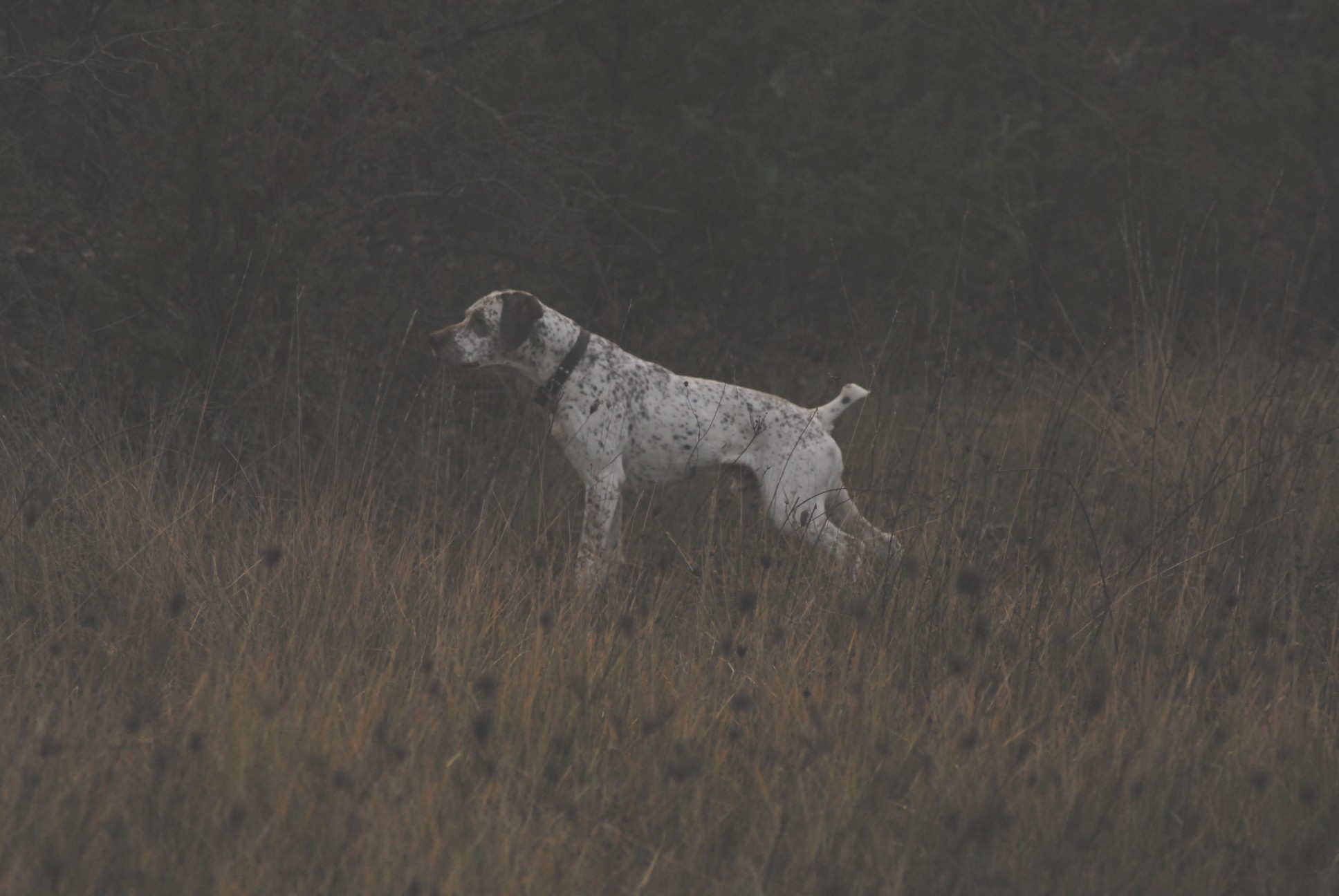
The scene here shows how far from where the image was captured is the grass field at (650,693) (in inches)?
97.6

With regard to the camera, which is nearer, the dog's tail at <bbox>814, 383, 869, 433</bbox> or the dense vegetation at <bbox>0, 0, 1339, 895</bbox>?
the dense vegetation at <bbox>0, 0, 1339, 895</bbox>

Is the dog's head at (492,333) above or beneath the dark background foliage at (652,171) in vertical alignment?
beneath

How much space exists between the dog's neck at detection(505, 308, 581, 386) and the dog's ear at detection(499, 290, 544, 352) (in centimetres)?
3

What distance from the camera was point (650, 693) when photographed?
316 cm

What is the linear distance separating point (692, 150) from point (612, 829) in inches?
259

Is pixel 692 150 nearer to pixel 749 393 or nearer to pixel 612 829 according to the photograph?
pixel 749 393

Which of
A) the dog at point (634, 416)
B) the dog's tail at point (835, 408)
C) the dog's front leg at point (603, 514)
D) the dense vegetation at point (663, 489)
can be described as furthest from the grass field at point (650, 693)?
the dog's tail at point (835, 408)

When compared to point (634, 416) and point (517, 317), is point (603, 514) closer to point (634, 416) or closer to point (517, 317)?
point (634, 416)

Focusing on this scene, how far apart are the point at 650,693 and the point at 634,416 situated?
2.32m

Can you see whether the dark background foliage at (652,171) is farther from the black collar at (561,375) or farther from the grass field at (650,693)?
the grass field at (650,693)

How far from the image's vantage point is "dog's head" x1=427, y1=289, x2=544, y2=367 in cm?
532

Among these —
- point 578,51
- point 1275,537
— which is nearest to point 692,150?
point 578,51

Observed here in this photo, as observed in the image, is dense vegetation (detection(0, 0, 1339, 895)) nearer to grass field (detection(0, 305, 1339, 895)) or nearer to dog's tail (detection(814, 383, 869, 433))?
grass field (detection(0, 305, 1339, 895))

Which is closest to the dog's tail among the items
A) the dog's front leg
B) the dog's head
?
the dog's front leg
